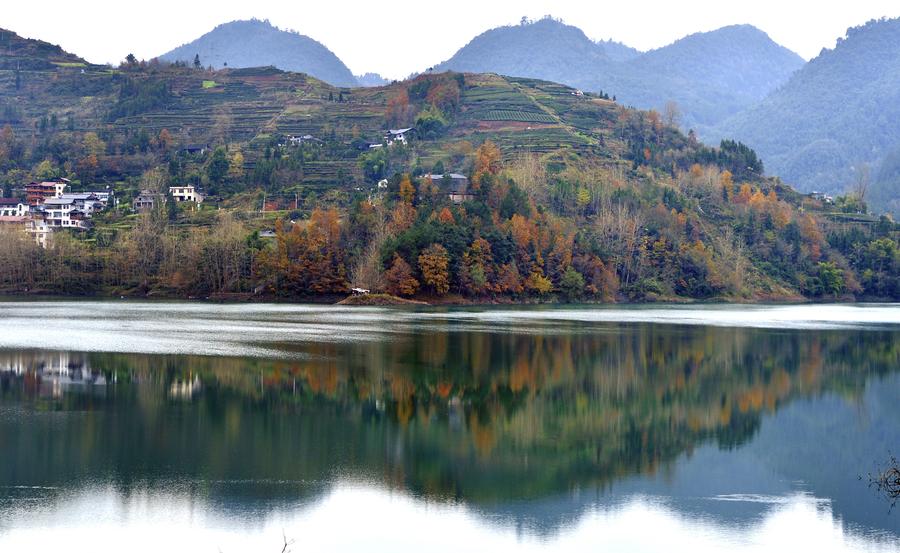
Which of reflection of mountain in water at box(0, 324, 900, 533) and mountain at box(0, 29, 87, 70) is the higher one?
mountain at box(0, 29, 87, 70)

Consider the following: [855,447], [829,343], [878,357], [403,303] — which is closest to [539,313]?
[403,303]

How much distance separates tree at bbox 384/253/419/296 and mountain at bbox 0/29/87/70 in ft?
343

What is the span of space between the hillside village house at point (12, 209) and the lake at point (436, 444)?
2478 inches

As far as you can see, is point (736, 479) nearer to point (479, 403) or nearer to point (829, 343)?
point (479, 403)

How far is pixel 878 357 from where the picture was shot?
44281mm

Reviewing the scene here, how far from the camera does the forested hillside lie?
277 feet

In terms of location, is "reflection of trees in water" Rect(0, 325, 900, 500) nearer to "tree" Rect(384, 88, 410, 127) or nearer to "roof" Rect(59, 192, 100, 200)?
"roof" Rect(59, 192, 100, 200)

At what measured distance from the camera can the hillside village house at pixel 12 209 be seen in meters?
103

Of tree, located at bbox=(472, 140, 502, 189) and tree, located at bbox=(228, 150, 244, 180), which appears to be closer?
tree, located at bbox=(472, 140, 502, 189)

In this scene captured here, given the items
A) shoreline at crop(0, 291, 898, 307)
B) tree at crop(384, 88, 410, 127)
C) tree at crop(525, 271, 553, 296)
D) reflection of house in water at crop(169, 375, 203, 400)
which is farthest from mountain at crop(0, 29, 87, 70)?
reflection of house in water at crop(169, 375, 203, 400)

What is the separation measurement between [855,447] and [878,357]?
20.2 meters

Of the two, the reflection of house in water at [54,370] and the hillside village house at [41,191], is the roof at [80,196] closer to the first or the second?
the hillside village house at [41,191]

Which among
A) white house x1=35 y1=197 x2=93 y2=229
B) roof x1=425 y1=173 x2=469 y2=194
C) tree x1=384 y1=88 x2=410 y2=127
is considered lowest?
white house x1=35 y1=197 x2=93 y2=229

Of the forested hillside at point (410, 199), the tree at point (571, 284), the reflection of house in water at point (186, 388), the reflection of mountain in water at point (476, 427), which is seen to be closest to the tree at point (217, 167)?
the forested hillside at point (410, 199)
